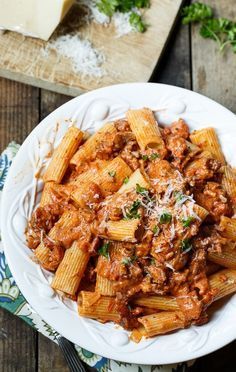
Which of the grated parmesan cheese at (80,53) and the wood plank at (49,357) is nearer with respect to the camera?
the wood plank at (49,357)

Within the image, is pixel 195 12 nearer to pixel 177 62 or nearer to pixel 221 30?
pixel 221 30

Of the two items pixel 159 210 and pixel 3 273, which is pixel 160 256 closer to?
pixel 159 210

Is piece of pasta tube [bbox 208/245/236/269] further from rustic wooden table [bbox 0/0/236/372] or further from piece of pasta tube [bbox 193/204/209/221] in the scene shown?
rustic wooden table [bbox 0/0/236/372]

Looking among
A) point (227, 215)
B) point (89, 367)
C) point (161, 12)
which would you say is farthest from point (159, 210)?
point (161, 12)

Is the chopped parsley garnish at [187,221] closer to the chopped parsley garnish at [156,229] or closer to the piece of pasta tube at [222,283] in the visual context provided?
the chopped parsley garnish at [156,229]


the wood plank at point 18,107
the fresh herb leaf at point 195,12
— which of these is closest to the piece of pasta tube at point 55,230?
the wood plank at point 18,107
